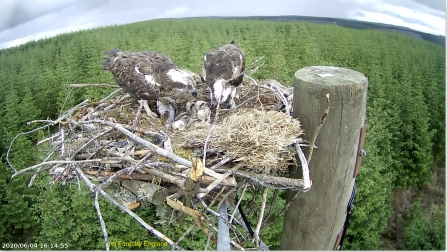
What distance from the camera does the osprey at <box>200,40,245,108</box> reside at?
2963mm

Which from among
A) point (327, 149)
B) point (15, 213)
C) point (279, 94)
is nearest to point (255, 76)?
point (15, 213)

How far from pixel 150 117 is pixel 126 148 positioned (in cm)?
90

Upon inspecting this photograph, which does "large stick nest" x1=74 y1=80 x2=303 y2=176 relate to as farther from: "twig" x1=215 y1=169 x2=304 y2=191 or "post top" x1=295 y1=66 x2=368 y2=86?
"post top" x1=295 y1=66 x2=368 y2=86

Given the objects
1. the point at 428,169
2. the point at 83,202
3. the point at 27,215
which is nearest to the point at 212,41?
the point at 83,202

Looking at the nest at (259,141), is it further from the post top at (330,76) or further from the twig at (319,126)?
the post top at (330,76)

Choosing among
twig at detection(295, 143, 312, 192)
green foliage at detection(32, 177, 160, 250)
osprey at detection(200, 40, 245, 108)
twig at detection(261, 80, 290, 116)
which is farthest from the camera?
green foliage at detection(32, 177, 160, 250)

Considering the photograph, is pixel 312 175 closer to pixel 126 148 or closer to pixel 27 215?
pixel 126 148

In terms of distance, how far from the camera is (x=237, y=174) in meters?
1.88

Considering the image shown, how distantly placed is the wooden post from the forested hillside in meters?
5.99

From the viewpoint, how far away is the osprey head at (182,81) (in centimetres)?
311

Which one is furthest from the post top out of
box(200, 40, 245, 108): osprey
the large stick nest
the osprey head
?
the osprey head

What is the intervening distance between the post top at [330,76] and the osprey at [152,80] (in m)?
1.21

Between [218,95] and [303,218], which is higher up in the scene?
[218,95]

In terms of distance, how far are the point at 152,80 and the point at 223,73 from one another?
563 mm
